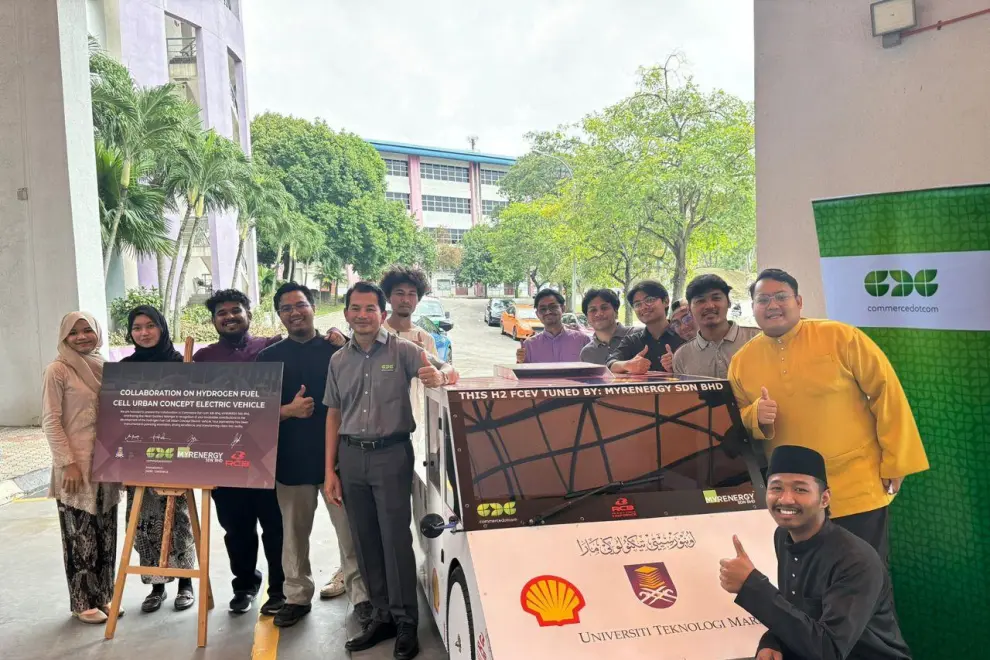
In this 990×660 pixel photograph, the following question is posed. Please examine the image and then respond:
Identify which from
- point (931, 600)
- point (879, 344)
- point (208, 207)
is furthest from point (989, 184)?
point (208, 207)

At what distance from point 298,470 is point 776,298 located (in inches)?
118

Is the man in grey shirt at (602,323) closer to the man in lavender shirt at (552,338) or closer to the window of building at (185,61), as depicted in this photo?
the man in lavender shirt at (552,338)

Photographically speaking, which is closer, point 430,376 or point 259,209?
point 430,376

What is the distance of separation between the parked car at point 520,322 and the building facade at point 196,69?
10.9m

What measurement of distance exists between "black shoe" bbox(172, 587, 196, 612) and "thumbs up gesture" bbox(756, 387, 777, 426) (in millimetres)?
4049

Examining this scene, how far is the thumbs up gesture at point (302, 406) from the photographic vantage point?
422 centimetres

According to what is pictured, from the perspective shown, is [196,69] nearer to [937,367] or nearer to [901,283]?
[901,283]

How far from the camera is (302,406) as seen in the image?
4.23 metres

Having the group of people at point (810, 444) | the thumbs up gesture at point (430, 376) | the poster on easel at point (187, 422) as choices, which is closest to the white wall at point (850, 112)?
the group of people at point (810, 444)

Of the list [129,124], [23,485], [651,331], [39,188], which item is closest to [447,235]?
[129,124]

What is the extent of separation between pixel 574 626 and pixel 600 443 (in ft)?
2.76

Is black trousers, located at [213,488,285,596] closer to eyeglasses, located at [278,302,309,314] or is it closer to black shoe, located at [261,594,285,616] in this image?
black shoe, located at [261,594,285,616]

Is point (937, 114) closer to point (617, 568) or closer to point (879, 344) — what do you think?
point (879, 344)

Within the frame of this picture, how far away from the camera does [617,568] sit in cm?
261
